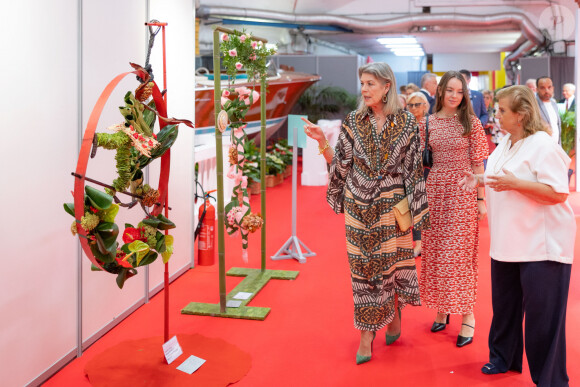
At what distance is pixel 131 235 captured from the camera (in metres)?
2.76

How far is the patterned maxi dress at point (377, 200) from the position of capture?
320 centimetres

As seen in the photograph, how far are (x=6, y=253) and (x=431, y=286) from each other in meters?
2.25

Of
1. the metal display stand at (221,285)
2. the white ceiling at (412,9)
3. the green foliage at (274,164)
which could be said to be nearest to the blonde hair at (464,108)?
the metal display stand at (221,285)

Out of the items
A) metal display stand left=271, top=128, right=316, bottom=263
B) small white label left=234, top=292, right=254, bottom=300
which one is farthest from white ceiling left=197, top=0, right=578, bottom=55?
small white label left=234, top=292, right=254, bottom=300

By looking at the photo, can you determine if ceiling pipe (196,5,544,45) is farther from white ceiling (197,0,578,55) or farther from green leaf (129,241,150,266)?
green leaf (129,241,150,266)

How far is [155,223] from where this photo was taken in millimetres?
2836

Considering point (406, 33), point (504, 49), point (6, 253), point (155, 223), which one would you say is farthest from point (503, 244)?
point (504, 49)

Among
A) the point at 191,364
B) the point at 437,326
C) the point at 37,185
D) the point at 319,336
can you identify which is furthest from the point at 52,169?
the point at 437,326

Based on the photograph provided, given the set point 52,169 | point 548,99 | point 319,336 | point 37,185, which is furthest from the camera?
point 548,99

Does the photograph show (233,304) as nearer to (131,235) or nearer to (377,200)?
(377,200)

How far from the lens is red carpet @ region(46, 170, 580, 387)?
3174mm

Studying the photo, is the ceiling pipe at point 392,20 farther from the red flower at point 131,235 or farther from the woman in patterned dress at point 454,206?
the red flower at point 131,235

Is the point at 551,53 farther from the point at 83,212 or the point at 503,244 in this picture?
the point at 83,212

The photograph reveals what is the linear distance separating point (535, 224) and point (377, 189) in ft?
2.52
